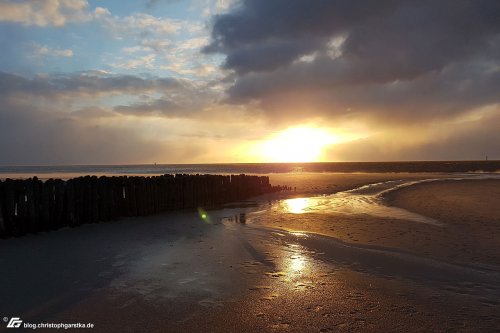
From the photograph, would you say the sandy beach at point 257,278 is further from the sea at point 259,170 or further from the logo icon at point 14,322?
the sea at point 259,170

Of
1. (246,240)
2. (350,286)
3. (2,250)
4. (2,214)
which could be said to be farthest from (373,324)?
(2,214)

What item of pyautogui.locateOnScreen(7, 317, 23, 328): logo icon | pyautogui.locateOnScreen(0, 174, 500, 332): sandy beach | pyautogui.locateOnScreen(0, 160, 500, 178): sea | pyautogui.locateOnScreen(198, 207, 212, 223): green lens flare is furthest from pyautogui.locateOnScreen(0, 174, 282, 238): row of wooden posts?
pyautogui.locateOnScreen(0, 160, 500, 178): sea

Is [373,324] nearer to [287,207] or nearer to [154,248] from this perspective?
[154,248]

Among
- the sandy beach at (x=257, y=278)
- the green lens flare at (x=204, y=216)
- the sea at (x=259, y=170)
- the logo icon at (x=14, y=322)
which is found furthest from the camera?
the sea at (x=259, y=170)

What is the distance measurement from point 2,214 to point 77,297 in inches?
233

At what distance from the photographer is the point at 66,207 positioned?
36.9 feet

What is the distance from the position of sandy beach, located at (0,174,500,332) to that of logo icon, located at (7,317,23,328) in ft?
0.24

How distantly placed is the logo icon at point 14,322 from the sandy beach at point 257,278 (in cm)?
7

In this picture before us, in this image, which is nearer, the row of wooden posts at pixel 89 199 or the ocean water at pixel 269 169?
the row of wooden posts at pixel 89 199

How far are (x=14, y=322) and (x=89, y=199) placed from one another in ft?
25.8

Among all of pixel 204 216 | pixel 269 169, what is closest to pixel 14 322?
pixel 204 216

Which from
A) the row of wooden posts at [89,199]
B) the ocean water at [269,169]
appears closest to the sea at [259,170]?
the ocean water at [269,169]

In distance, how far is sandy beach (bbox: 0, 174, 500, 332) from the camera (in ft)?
15.2

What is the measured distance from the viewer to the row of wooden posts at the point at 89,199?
9930mm
